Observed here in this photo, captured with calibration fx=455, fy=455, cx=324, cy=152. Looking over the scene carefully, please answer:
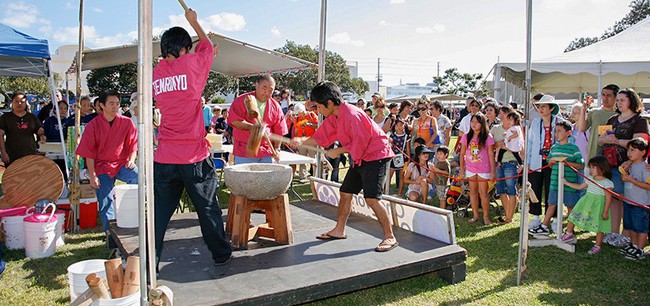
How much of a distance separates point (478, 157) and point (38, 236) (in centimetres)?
507

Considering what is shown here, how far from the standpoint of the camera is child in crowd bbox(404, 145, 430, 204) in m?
6.84

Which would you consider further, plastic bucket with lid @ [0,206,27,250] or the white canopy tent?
the white canopy tent

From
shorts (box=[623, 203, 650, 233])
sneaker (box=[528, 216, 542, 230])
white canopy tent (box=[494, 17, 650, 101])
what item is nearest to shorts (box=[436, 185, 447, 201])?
sneaker (box=[528, 216, 542, 230])

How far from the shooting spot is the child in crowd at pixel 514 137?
586cm

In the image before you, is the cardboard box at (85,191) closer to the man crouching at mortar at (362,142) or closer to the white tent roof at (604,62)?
the man crouching at mortar at (362,142)

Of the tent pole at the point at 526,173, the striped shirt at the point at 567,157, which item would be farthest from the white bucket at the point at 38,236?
the striped shirt at the point at 567,157

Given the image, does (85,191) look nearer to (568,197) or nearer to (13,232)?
(13,232)

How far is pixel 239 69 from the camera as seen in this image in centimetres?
973

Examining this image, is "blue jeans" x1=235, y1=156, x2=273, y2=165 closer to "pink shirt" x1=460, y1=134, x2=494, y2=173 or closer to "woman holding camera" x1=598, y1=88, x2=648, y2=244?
"pink shirt" x1=460, y1=134, x2=494, y2=173

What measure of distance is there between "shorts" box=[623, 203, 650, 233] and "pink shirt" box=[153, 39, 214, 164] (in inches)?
172

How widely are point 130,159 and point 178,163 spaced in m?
2.21

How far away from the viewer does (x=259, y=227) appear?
4.36 metres

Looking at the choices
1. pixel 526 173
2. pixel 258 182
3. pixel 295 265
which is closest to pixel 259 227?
pixel 258 182

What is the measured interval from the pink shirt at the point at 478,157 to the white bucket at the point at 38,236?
491 cm
